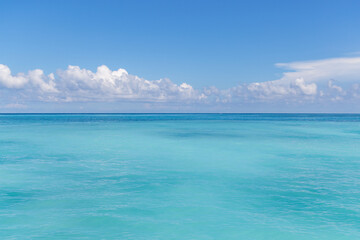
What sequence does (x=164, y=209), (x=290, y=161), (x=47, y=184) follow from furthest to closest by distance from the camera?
(x=290, y=161) → (x=47, y=184) → (x=164, y=209)

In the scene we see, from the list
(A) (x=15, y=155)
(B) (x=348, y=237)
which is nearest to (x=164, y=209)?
(B) (x=348, y=237)

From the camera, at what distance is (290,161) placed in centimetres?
1612

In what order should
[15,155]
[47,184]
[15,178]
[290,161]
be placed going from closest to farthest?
[47,184], [15,178], [290,161], [15,155]

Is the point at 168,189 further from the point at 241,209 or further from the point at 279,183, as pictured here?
the point at 279,183

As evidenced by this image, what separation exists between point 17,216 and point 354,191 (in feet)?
37.3

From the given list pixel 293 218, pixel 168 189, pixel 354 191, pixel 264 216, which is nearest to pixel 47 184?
pixel 168 189

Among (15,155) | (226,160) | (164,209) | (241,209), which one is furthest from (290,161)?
(15,155)

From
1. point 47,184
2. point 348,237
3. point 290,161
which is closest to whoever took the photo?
point 348,237

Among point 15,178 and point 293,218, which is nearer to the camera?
point 293,218

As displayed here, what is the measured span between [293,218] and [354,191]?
158 inches

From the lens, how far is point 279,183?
11.3m

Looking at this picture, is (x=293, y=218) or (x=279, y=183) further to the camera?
(x=279, y=183)

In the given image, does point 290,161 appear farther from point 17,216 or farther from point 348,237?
point 17,216

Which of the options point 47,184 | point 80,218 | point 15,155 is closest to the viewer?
point 80,218
